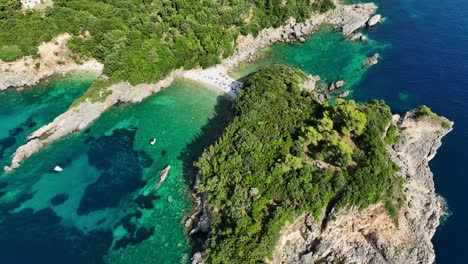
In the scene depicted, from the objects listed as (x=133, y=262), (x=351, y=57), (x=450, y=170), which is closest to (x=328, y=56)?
(x=351, y=57)

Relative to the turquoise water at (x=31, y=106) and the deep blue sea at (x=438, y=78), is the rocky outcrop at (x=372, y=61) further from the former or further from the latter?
the turquoise water at (x=31, y=106)

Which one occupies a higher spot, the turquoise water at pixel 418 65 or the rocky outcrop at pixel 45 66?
the rocky outcrop at pixel 45 66

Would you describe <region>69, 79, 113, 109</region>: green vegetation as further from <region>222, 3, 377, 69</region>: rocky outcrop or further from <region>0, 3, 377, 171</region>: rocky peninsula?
<region>222, 3, 377, 69</region>: rocky outcrop

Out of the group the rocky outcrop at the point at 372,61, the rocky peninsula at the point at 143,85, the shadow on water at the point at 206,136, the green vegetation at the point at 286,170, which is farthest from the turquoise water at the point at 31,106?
the rocky outcrop at the point at 372,61

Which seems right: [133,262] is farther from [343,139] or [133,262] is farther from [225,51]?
[225,51]

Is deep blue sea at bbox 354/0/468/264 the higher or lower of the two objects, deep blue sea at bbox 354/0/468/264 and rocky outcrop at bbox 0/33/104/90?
the lower

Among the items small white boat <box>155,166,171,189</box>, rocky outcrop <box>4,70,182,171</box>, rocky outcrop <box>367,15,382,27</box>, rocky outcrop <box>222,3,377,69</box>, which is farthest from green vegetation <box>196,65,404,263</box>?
rocky outcrop <box>367,15,382,27</box>
